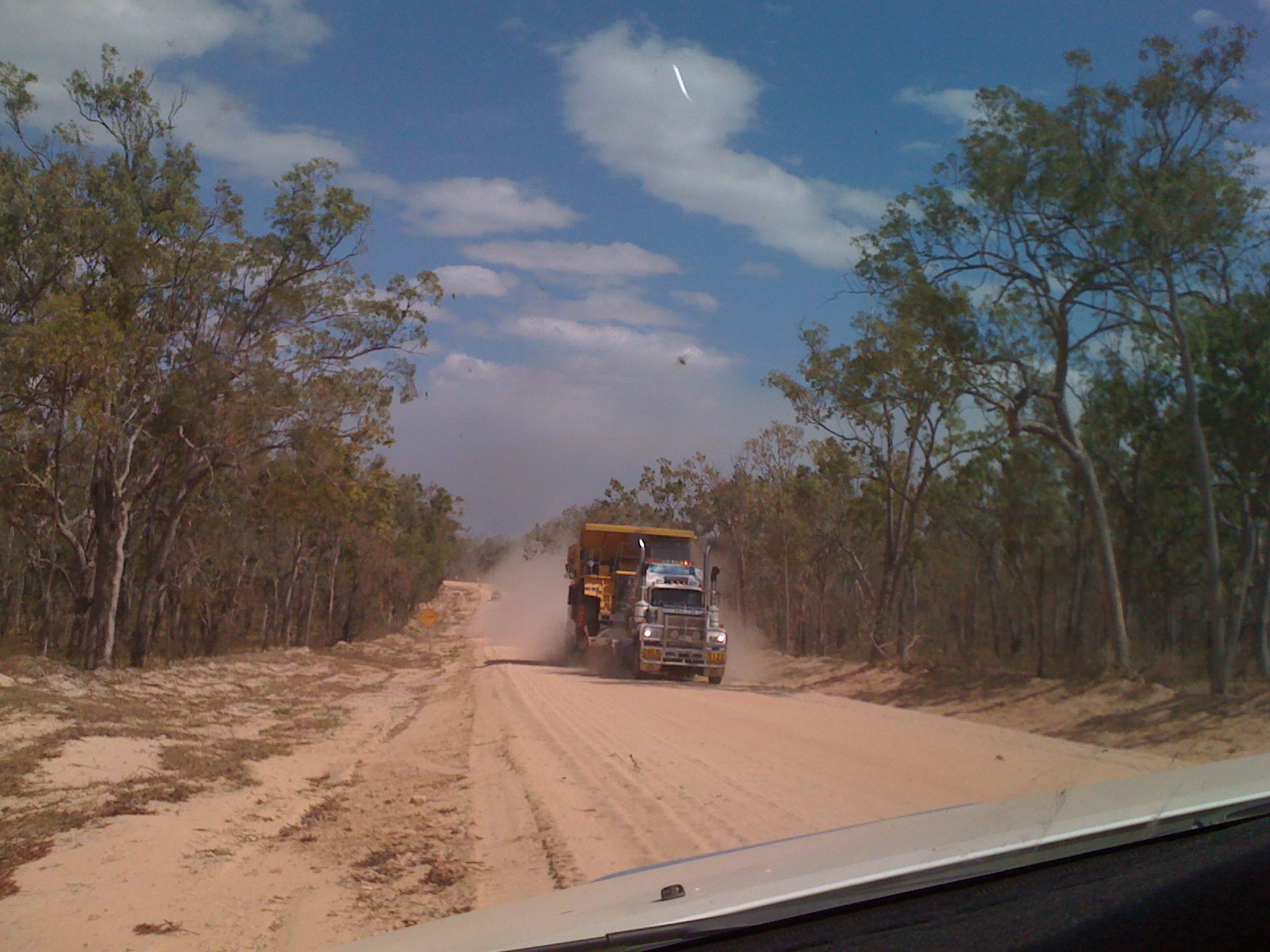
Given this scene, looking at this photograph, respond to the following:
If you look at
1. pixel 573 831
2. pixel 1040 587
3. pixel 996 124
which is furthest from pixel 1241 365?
pixel 573 831

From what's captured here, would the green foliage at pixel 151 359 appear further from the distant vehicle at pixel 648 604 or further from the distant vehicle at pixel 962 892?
the distant vehicle at pixel 962 892

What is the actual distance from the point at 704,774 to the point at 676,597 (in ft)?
52.1

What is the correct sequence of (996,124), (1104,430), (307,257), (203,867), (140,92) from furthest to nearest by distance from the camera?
(1104,430) → (307,257) → (140,92) → (996,124) → (203,867)

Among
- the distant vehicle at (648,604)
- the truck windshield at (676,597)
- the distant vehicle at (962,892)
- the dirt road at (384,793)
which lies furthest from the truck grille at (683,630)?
the distant vehicle at (962,892)

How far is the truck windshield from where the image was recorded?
2655 centimetres

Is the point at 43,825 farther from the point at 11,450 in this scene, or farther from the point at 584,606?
the point at 584,606

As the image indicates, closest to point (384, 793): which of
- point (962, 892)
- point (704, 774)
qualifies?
point (704, 774)

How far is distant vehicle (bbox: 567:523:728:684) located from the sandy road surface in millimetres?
6749

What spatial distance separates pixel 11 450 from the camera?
22.4m

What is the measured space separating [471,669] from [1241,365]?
71.5 feet

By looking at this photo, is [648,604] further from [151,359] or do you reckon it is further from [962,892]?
[962,892]

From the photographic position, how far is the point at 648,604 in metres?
26.3

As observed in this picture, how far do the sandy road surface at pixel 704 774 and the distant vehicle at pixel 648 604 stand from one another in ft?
22.1

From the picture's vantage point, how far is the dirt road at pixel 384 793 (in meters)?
6.45
